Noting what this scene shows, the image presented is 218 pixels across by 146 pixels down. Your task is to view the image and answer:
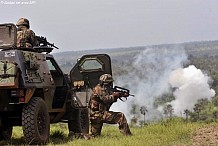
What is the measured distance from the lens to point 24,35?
33.5 ft

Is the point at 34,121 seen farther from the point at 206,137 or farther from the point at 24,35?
the point at 206,137

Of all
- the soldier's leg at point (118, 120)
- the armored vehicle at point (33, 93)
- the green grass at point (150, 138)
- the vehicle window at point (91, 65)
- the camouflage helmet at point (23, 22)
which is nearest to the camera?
the green grass at point (150, 138)

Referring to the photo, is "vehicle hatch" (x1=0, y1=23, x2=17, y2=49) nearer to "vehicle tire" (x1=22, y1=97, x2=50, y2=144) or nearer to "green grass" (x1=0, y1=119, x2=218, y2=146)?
"vehicle tire" (x1=22, y1=97, x2=50, y2=144)

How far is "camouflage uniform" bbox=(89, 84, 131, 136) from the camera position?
10.4 metres

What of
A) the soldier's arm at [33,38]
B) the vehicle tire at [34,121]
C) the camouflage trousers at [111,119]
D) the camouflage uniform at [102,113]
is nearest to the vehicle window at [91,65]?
the camouflage uniform at [102,113]

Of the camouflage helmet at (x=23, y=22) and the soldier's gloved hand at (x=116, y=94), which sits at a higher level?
the camouflage helmet at (x=23, y=22)

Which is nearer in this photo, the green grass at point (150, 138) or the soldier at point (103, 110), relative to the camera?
the green grass at point (150, 138)

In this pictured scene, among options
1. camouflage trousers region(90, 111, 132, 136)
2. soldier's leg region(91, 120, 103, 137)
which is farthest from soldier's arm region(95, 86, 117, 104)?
soldier's leg region(91, 120, 103, 137)

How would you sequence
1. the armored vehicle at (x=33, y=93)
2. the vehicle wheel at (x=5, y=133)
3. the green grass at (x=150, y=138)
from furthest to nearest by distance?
the vehicle wheel at (x=5, y=133) < the armored vehicle at (x=33, y=93) < the green grass at (x=150, y=138)

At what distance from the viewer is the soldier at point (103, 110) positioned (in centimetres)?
1044

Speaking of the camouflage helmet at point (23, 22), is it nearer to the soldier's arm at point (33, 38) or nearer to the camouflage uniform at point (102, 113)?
the soldier's arm at point (33, 38)

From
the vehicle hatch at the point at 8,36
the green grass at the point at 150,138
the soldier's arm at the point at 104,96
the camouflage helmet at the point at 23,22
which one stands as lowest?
the green grass at the point at 150,138

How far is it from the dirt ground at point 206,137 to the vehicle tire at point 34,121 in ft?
A: 9.23

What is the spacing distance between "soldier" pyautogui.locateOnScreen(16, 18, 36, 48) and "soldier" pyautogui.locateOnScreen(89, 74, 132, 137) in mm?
1703
